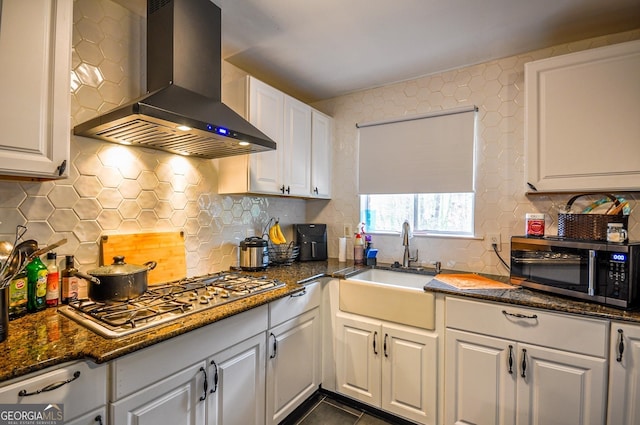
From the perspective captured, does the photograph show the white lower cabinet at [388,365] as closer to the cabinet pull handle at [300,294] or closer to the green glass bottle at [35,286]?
the cabinet pull handle at [300,294]

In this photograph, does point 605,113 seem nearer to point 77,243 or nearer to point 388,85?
point 388,85

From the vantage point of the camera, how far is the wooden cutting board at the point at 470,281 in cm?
184

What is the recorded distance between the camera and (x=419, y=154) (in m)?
2.48

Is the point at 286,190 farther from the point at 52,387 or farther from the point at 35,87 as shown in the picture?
the point at 52,387

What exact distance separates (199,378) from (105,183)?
1084mm

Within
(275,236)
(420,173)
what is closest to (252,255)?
(275,236)

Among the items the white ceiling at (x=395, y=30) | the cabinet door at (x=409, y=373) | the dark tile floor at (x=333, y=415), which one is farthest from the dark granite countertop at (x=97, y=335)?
the white ceiling at (x=395, y=30)

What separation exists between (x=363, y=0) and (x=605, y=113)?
1451mm

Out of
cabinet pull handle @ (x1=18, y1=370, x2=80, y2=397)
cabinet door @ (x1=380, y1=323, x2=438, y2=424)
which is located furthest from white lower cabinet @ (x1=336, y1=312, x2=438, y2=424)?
cabinet pull handle @ (x1=18, y1=370, x2=80, y2=397)

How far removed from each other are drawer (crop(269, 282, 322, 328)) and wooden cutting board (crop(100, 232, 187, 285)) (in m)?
0.65

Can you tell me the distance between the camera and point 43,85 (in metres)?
1.13

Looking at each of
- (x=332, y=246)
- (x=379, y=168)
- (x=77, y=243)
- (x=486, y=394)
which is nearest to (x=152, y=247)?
(x=77, y=243)

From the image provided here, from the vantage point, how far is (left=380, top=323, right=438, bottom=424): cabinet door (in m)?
1.80
